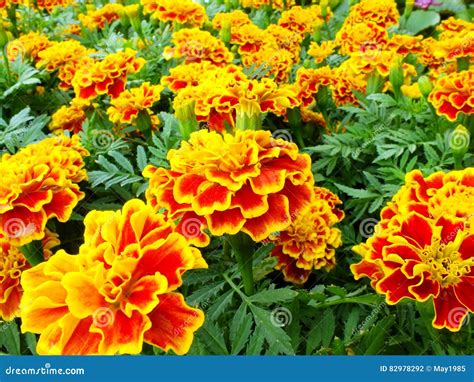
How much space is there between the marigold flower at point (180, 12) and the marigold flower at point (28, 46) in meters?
0.39

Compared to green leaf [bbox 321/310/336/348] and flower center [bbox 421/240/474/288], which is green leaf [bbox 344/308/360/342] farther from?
flower center [bbox 421/240/474/288]

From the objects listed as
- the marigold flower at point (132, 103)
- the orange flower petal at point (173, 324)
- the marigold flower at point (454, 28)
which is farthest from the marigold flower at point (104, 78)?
the marigold flower at point (454, 28)

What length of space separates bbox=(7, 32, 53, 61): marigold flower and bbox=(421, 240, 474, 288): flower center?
4.94ft

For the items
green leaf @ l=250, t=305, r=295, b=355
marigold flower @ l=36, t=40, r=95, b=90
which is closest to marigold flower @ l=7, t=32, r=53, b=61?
marigold flower @ l=36, t=40, r=95, b=90

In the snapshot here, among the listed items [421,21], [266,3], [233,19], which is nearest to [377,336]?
[233,19]

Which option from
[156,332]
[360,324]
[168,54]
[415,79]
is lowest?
[415,79]

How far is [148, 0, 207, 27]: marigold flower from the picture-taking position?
1.87 m

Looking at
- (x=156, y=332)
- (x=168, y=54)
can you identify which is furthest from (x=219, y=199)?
(x=168, y=54)

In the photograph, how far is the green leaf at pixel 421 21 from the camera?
317cm

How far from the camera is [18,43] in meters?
1.88

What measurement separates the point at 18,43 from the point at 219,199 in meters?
1.32

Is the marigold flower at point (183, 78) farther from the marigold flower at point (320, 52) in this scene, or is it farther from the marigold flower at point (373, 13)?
the marigold flower at point (373, 13)

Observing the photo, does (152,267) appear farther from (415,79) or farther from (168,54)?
(415,79)

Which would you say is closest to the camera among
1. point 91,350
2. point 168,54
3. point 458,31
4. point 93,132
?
point 91,350
